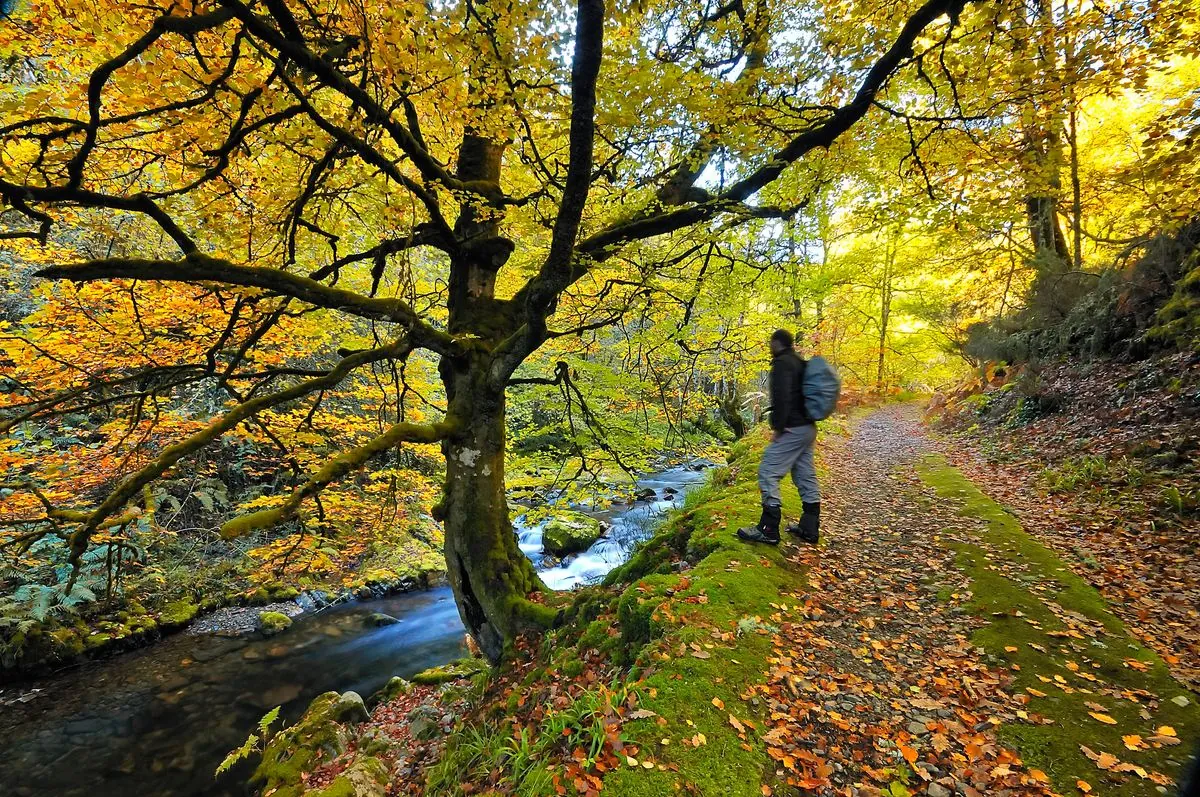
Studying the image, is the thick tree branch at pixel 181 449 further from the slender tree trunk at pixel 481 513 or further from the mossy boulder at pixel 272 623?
the mossy boulder at pixel 272 623

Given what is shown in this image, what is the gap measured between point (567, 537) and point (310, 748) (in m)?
7.45

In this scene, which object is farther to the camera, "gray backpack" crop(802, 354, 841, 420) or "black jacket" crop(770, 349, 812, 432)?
"black jacket" crop(770, 349, 812, 432)

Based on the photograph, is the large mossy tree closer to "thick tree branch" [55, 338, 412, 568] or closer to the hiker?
"thick tree branch" [55, 338, 412, 568]

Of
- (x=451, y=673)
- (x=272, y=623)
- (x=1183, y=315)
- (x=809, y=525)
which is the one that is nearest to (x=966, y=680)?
(x=809, y=525)

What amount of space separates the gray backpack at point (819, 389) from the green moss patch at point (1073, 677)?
211 centimetres

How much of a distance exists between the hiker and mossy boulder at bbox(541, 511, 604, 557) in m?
8.04

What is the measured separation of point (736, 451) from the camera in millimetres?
12398

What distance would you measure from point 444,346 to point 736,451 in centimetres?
944

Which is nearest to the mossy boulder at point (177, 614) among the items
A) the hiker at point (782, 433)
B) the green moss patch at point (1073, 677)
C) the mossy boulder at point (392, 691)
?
the mossy boulder at point (392, 691)

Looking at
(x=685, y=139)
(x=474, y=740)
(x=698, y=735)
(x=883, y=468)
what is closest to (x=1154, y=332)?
(x=883, y=468)

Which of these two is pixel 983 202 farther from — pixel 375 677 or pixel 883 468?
pixel 375 677

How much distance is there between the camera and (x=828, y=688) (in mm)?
3266

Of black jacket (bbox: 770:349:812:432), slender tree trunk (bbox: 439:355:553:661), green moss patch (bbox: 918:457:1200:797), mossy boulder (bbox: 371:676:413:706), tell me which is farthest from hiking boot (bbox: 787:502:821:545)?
mossy boulder (bbox: 371:676:413:706)

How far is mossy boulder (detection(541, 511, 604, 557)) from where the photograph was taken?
1288 centimetres
